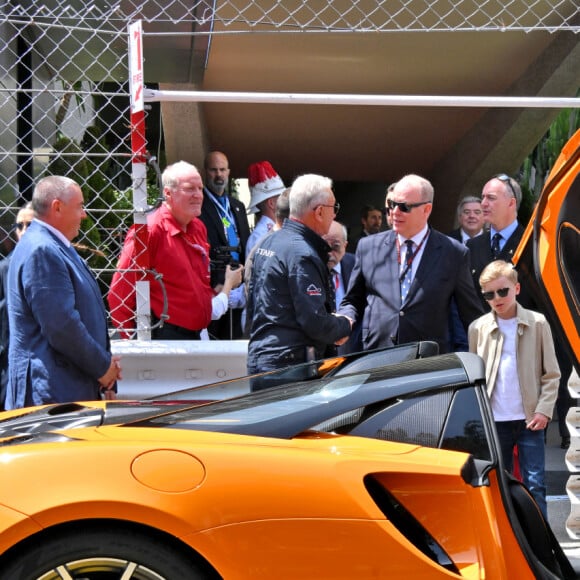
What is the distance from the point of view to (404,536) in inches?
Answer: 108

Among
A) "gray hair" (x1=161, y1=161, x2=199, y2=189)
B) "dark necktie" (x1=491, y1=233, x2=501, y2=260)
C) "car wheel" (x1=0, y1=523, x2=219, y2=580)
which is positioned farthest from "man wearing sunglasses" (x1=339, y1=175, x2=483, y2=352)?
"car wheel" (x1=0, y1=523, x2=219, y2=580)

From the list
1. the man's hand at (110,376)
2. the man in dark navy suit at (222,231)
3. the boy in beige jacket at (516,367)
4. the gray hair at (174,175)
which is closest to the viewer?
the man's hand at (110,376)

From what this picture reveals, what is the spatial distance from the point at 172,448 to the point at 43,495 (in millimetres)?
383

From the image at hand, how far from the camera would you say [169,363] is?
18.3 feet

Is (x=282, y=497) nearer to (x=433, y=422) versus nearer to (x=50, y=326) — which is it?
(x=433, y=422)

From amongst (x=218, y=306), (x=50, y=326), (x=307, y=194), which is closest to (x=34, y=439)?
(x=50, y=326)

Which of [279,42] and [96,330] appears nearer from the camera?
[96,330]

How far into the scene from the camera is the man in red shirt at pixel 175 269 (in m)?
5.67

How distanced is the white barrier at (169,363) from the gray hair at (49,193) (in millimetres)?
1118

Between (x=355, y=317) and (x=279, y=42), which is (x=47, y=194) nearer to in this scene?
(x=355, y=317)

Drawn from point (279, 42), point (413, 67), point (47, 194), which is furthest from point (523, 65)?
point (47, 194)

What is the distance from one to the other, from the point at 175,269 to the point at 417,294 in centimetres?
155

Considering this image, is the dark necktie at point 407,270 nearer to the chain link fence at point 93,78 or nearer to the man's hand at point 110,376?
the chain link fence at point 93,78

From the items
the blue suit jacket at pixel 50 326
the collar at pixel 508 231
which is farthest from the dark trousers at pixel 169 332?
the collar at pixel 508 231
